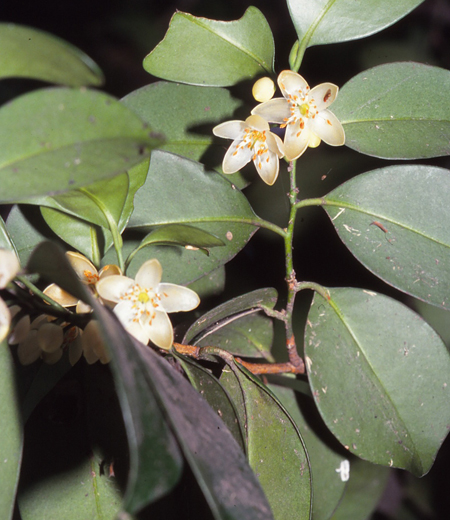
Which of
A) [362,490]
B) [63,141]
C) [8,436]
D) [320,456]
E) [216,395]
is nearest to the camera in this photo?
[63,141]

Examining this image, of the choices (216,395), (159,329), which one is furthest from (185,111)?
(216,395)

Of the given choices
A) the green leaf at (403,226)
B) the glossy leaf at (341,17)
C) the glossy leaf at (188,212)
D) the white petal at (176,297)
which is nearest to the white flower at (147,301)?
the white petal at (176,297)

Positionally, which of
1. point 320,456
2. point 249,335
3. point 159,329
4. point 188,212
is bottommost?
point 320,456

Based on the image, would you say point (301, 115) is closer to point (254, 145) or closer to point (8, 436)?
point (254, 145)

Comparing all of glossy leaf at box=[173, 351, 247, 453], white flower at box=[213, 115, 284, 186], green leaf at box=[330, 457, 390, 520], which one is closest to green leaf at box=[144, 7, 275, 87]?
white flower at box=[213, 115, 284, 186]

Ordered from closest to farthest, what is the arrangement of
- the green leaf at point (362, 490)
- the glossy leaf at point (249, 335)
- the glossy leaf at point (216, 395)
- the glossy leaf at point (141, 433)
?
the glossy leaf at point (141, 433) < the glossy leaf at point (216, 395) < the glossy leaf at point (249, 335) < the green leaf at point (362, 490)

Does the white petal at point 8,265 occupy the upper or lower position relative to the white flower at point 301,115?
lower

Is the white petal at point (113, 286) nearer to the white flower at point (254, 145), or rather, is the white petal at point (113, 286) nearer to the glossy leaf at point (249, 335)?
the white flower at point (254, 145)

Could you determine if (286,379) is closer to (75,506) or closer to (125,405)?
(75,506)
